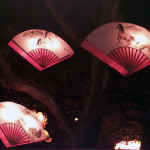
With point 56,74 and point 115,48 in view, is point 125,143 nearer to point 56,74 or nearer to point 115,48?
point 56,74

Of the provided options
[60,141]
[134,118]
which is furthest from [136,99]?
[60,141]

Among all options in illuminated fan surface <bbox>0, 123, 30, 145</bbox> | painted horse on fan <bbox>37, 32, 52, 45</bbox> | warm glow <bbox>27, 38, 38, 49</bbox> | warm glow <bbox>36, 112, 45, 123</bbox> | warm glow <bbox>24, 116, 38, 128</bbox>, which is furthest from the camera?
warm glow <bbox>36, 112, 45, 123</bbox>

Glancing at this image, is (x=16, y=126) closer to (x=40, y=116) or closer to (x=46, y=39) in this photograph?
(x=46, y=39)

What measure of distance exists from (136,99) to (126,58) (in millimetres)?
4122

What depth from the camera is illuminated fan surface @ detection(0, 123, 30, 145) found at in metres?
7.41

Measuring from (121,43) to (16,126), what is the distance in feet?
11.2

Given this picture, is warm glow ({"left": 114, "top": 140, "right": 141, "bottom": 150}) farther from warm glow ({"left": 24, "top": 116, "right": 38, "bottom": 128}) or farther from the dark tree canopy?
warm glow ({"left": 24, "top": 116, "right": 38, "bottom": 128})

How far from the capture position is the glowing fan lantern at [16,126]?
7410 millimetres

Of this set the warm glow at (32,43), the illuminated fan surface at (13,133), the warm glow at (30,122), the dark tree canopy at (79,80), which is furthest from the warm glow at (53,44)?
the illuminated fan surface at (13,133)

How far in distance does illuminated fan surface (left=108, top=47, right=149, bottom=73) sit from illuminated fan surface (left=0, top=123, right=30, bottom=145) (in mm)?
3067

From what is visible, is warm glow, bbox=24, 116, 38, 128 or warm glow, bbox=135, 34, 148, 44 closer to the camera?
warm glow, bbox=135, 34, 148, 44

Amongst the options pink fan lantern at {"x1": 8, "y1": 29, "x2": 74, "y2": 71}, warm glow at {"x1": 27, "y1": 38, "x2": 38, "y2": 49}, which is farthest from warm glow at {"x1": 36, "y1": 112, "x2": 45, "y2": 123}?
warm glow at {"x1": 27, "y1": 38, "x2": 38, "y2": 49}

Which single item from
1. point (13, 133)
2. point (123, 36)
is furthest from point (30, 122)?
point (123, 36)

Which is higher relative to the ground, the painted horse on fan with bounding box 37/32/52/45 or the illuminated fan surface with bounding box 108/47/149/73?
the painted horse on fan with bounding box 37/32/52/45
